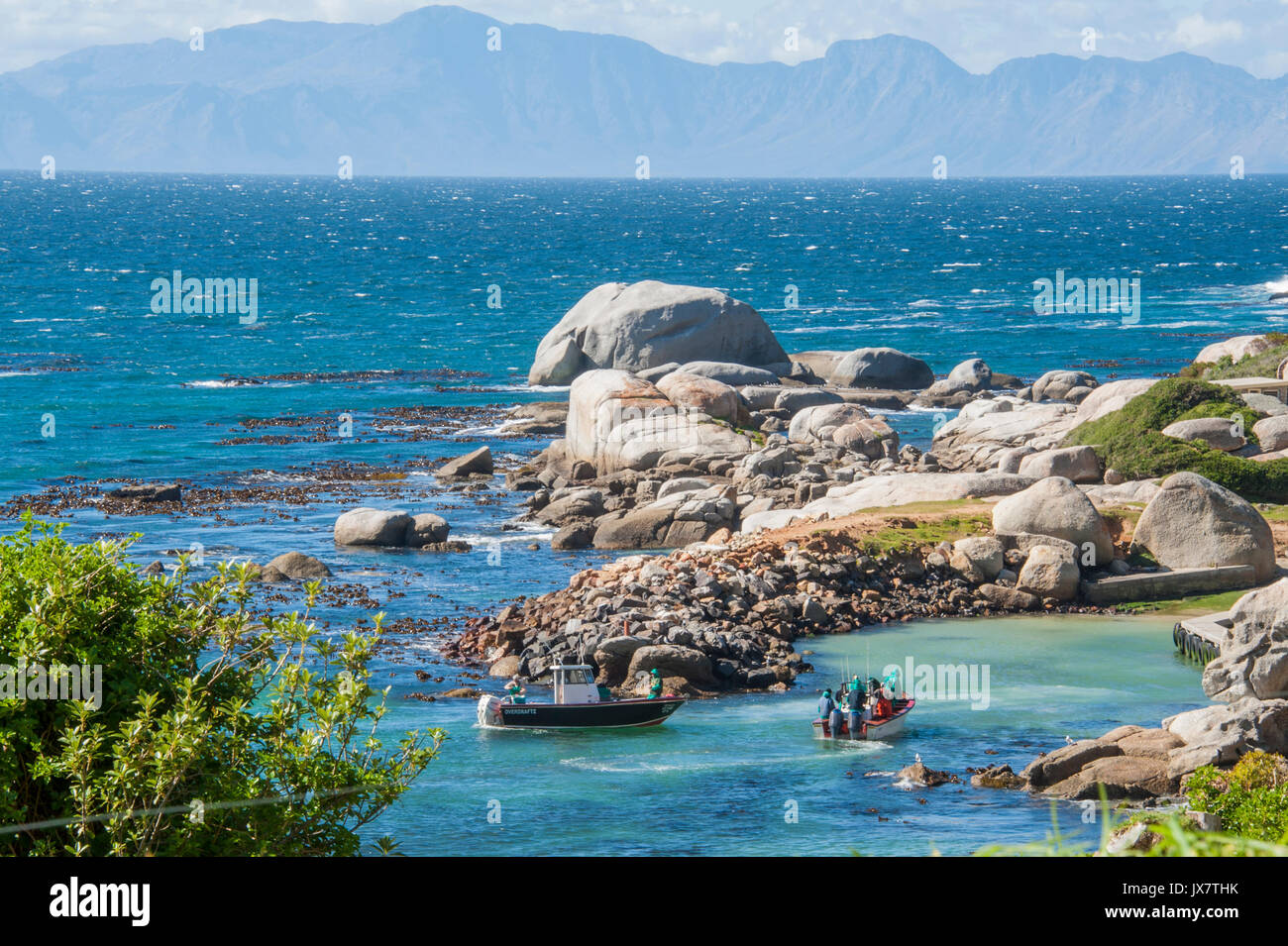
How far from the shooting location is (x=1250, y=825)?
14.4 metres

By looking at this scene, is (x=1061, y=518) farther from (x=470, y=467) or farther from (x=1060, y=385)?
(x=1060, y=385)

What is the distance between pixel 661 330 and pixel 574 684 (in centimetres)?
3777

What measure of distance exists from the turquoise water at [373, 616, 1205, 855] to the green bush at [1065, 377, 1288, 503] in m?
10.9

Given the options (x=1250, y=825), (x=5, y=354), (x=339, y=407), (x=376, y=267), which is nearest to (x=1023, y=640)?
(x=1250, y=825)

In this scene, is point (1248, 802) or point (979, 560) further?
point (979, 560)

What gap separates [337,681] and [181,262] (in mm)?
136895

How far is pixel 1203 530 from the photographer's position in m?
34.9

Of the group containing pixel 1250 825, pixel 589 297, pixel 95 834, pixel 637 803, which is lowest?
pixel 637 803

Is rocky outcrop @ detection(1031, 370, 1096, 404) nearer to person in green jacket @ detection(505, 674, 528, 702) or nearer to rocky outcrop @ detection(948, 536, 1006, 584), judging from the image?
rocky outcrop @ detection(948, 536, 1006, 584)

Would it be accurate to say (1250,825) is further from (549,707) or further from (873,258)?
(873,258)

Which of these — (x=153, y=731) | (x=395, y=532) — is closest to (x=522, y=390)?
(x=395, y=532)

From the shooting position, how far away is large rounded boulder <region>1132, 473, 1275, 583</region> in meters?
34.6

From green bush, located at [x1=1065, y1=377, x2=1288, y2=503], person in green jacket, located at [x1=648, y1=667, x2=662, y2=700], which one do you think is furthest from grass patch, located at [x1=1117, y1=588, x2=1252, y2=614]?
person in green jacket, located at [x1=648, y1=667, x2=662, y2=700]

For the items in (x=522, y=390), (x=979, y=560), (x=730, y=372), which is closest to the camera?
(x=979, y=560)
